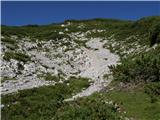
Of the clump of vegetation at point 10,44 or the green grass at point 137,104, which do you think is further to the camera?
the clump of vegetation at point 10,44

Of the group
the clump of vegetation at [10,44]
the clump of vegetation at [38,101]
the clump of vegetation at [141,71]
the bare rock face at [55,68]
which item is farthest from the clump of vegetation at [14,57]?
the clump of vegetation at [141,71]

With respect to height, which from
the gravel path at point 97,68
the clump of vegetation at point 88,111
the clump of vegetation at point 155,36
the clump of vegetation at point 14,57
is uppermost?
the clump of vegetation at point 155,36

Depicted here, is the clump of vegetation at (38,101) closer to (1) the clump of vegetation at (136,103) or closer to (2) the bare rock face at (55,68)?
(2) the bare rock face at (55,68)

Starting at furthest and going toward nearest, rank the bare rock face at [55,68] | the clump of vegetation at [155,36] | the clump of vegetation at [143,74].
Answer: the clump of vegetation at [155,36], the bare rock face at [55,68], the clump of vegetation at [143,74]

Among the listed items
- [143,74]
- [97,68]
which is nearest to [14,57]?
[97,68]

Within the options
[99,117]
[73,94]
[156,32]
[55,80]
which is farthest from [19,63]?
[99,117]

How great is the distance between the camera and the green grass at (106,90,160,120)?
94.3ft

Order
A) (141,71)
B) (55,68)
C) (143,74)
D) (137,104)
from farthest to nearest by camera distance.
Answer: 1. (55,68)
2. (141,71)
3. (143,74)
4. (137,104)

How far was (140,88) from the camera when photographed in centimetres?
3494

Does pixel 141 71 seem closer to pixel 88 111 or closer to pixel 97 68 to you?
pixel 88 111

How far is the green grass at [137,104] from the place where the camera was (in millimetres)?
28753

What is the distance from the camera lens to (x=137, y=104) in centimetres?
3127

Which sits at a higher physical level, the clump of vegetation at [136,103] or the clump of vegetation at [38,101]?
the clump of vegetation at [136,103]

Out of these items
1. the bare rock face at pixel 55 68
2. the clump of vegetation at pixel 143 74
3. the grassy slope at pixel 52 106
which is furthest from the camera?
the bare rock face at pixel 55 68
